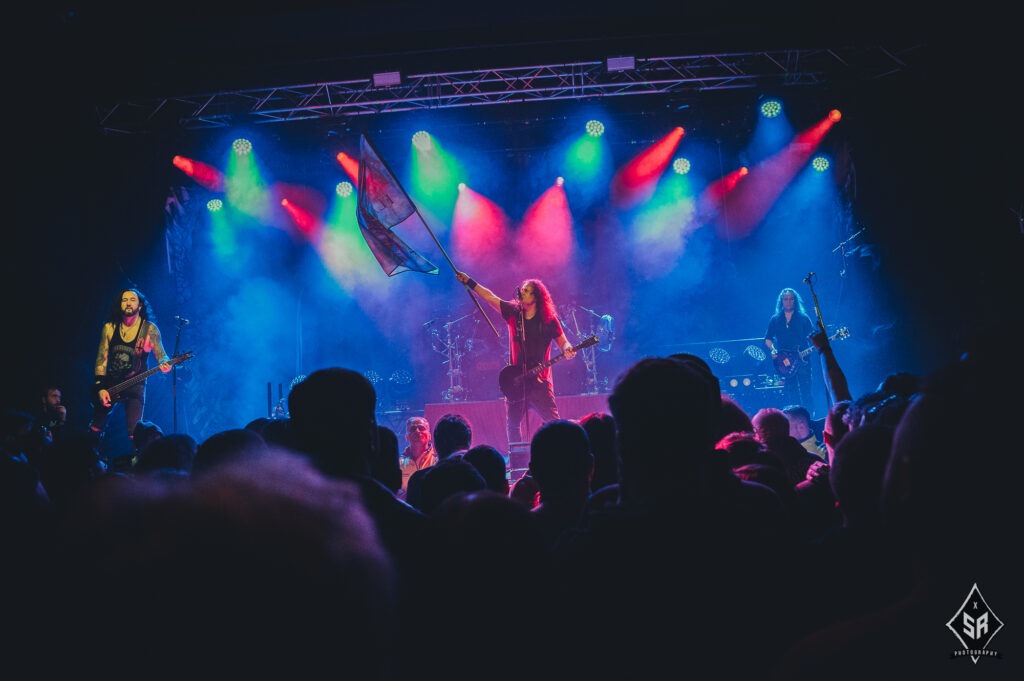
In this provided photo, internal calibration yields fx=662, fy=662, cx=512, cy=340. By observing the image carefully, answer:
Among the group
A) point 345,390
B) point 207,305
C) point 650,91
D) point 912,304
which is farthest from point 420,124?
point 345,390

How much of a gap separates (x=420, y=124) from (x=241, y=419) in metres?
6.88

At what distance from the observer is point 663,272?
14336mm

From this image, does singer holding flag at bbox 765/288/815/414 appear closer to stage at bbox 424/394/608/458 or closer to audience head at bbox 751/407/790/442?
stage at bbox 424/394/608/458

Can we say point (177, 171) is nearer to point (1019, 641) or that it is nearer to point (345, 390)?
point (345, 390)

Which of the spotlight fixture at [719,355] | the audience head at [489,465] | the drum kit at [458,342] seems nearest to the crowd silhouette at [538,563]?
the audience head at [489,465]

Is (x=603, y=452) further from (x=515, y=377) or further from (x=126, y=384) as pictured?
(x=126, y=384)

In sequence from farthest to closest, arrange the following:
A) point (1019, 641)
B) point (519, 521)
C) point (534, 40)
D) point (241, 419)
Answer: point (241, 419) → point (534, 40) → point (519, 521) → point (1019, 641)

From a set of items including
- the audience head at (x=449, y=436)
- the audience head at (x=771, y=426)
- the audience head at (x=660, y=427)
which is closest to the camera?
the audience head at (x=660, y=427)

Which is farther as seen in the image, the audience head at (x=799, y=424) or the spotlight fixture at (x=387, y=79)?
the spotlight fixture at (x=387, y=79)

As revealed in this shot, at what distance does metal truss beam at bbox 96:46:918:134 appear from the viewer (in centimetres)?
1072

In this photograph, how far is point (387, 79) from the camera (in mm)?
9156

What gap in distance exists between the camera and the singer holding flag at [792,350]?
10719mm

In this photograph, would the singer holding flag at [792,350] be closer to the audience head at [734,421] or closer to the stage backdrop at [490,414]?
the stage backdrop at [490,414]

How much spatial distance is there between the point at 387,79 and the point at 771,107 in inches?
278
